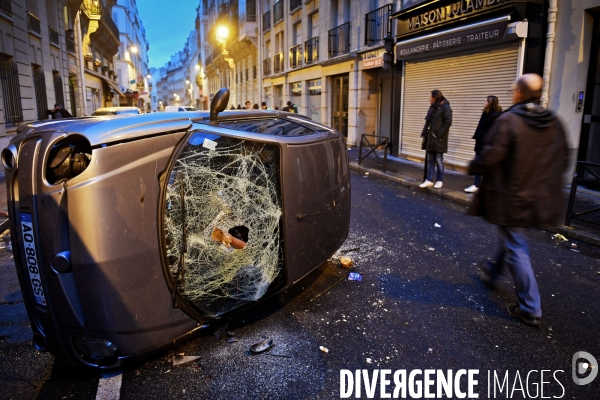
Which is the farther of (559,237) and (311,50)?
(311,50)

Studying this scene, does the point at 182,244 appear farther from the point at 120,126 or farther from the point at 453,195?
the point at 453,195

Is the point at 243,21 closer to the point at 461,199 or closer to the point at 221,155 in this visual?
the point at 461,199

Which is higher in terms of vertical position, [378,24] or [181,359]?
[378,24]

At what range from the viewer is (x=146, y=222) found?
238 centimetres

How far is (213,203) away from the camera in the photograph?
9.24 feet

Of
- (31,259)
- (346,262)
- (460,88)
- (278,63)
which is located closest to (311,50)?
(278,63)

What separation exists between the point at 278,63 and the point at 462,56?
54.7 ft

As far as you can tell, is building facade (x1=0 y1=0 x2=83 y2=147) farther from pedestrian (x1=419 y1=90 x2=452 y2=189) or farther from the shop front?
the shop front

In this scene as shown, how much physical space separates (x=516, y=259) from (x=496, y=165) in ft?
2.42

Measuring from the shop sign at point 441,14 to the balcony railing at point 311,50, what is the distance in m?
7.89

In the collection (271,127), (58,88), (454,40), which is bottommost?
(271,127)

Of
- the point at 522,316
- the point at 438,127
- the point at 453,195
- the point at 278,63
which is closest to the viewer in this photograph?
the point at 522,316

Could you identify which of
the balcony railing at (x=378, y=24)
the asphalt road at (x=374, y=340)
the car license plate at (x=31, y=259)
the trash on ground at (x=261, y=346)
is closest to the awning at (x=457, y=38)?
the balcony railing at (x=378, y=24)

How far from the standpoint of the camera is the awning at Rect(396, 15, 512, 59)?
8.99m
